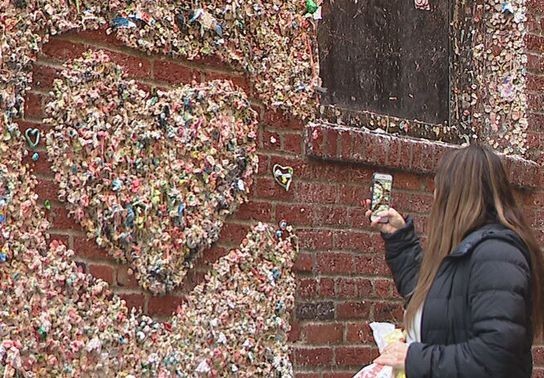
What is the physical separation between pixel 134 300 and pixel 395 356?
117cm

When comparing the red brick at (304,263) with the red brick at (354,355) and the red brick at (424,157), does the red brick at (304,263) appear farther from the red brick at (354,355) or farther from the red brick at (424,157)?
the red brick at (424,157)

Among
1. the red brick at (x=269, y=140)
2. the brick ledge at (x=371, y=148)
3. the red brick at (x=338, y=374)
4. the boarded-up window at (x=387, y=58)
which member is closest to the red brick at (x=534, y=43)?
the boarded-up window at (x=387, y=58)

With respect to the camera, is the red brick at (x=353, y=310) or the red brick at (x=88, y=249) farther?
the red brick at (x=353, y=310)

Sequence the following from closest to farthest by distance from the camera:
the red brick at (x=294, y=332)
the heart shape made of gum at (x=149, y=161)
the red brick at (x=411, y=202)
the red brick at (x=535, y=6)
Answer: the heart shape made of gum at (x=149, y=161) → the red brick at (x=294, y=332) → the red brick at (x=411, y=202) → the red brick at (x=535, y=6)

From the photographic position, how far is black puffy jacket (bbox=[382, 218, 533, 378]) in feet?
9.94

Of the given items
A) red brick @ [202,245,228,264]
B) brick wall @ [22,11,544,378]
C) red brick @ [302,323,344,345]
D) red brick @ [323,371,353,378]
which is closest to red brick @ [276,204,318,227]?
brick wall @ [22,11,544,378]

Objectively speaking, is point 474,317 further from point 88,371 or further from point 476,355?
point 88,371

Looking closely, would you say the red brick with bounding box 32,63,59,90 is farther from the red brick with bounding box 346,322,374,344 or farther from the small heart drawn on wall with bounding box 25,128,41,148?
the red brick with bounding box 346,322,374,344

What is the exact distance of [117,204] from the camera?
3.94 metres

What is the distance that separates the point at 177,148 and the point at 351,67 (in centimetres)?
128

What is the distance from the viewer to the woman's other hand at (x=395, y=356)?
10.8 feet

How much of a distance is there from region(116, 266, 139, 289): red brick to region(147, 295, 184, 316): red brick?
0.10m

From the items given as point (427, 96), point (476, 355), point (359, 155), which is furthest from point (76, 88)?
point (427, 96)

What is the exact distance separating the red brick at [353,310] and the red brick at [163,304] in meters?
0.89
